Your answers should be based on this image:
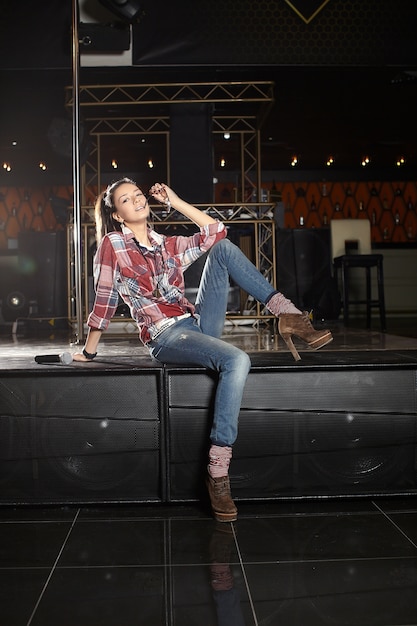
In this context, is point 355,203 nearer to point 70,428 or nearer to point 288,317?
point 288,317

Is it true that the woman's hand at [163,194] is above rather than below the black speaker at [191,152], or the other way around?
below

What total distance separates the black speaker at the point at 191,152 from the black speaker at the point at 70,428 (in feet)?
15.5

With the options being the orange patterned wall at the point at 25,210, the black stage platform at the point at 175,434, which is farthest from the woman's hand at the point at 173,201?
the orange patterned wall at the point at 25,210

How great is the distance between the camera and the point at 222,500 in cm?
220

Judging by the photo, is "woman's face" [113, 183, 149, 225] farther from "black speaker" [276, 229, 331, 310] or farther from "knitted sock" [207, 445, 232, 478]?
"black speaker" [276, 229, 331, 310]

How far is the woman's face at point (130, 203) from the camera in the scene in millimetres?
2443

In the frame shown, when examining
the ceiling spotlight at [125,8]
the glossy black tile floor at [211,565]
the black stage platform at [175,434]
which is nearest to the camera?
the glossy black tile floor at [211,565]

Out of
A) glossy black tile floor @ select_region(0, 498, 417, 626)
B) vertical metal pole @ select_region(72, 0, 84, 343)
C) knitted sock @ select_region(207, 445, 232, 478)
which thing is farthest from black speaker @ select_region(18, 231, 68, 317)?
knitted sock @ select_region(207, 445, 232, 478)

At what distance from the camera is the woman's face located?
2.44m

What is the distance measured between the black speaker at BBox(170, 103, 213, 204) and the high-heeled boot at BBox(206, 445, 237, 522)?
4.91m

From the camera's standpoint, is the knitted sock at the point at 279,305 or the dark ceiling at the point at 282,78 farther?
the dark ceiling at the point at 282,78

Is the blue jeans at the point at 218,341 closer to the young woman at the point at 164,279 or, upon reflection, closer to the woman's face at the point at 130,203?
the young woman at the point at 164,279

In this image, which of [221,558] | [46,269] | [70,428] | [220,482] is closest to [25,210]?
[46,269]

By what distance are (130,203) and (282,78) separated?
5.06 metres
